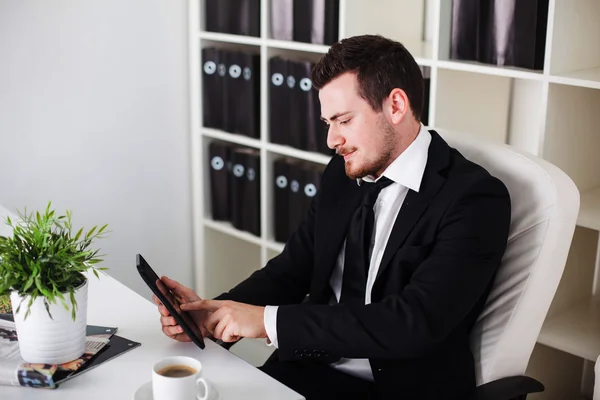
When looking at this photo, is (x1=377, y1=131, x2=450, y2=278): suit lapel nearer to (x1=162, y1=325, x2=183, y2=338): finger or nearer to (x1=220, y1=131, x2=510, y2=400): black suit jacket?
(x1=220, y1=131, x2=510, y2=400): black suit jacket

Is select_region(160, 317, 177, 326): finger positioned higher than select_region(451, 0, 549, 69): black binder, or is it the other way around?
select_region(451, 0, 549, 69): black binder

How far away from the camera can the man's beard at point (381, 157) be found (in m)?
1.74

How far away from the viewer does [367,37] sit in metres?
1.76

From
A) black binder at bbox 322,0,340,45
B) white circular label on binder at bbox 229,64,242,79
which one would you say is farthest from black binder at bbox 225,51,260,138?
black binder at bbox 322,0,340,45

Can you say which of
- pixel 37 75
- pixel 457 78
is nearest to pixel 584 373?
pixel 457 78

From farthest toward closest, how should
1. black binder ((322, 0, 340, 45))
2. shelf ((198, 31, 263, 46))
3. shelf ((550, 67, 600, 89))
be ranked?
shelf ((198, 31, 263, 46)) < black binder ((322, 0, 340, 45)) < shelf ((550, 67, 600, 89))

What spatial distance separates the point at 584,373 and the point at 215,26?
1746 mm

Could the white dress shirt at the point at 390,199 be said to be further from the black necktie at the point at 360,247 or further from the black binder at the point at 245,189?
the black binder at the point at 245,189

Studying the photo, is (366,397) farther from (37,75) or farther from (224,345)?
(37,75)

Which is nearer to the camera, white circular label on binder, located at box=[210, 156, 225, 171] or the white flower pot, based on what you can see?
the white flower pot

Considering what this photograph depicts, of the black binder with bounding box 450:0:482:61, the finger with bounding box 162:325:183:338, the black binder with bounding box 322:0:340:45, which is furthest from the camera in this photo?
the black binder with bounding box 322:0:340:45

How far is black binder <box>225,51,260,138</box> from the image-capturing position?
9.53ft

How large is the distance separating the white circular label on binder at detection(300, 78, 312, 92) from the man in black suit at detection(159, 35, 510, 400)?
0.84m

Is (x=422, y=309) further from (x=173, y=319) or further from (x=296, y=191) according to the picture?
(x=296, y=191)
